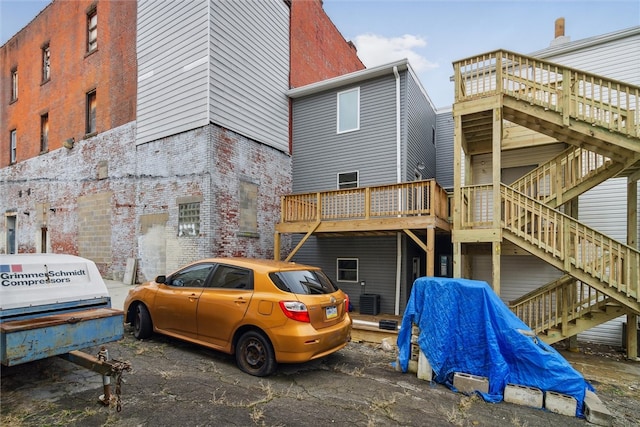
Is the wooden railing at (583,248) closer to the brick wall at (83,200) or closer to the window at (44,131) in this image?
the brick wall at (83,200)

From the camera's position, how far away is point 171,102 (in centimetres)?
1113

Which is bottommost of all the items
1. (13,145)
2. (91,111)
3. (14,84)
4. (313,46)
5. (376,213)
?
(376,213)

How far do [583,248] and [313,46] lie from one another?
13.1 meters

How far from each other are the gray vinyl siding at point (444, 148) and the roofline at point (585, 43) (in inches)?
164

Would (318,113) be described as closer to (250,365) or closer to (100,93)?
(100,93)

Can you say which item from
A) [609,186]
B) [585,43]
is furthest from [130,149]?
[609,186]

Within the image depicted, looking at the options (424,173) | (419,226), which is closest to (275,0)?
(424,173)

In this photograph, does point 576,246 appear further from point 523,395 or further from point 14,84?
point 14,84

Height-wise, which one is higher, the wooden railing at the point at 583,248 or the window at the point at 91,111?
the window at the point at 91,111

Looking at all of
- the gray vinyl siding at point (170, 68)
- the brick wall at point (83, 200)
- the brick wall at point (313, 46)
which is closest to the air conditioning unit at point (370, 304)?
the gray vinyl siding at point (170, 68)

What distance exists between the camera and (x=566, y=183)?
8.63m

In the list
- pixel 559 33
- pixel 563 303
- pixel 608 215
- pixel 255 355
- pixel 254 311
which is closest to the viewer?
pixel 254 311

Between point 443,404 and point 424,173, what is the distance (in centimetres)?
962

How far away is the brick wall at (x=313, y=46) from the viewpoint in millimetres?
14227
